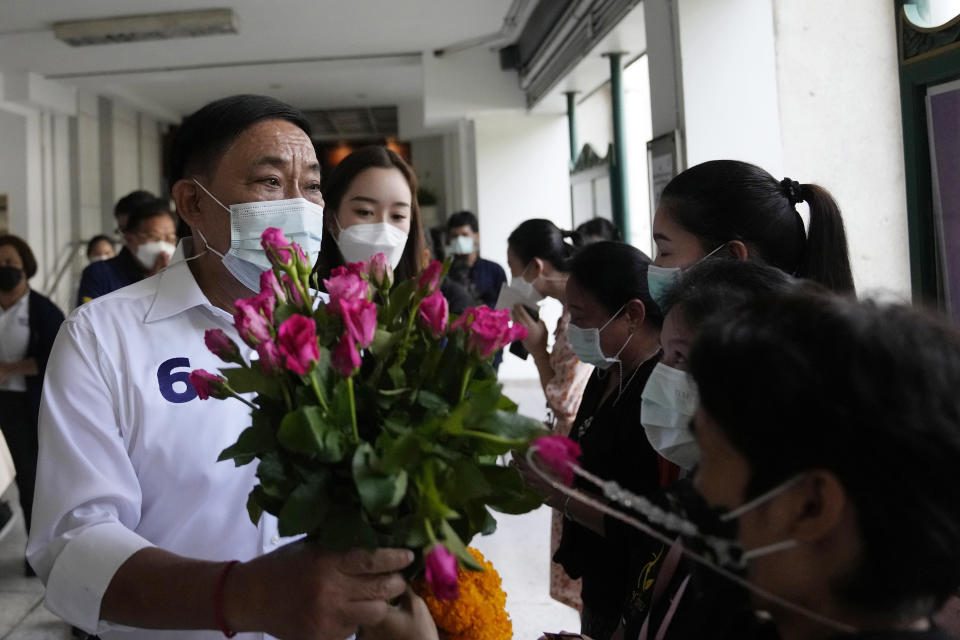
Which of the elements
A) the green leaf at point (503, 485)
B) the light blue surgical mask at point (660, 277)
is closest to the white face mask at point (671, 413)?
the light blue surgical mask at point (660, 277)

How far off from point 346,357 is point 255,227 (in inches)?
24.5

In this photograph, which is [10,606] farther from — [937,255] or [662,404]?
[937,255]

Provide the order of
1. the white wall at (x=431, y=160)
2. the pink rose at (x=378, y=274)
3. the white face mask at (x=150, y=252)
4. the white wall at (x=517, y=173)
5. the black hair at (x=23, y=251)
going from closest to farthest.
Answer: the pink rose at (x=378, y=274) → the white face mask at (x=150, y=252) → the black hair at (x=23, y=251) → the white wall at (x=517, y=173) → the white wall at (x=431, y=160)

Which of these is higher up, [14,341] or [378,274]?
[14,341]

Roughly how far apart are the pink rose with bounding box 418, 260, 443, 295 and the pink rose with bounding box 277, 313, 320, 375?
0.16 metres

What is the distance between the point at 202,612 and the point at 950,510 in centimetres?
79

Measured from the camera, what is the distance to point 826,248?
1.77m

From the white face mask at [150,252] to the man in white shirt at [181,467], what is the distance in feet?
8.63

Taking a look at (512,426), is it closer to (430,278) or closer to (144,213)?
(430,278)

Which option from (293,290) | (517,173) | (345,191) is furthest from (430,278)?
(517,173)

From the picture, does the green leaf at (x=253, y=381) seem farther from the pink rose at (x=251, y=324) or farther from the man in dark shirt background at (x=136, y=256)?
the man in dark shirt background at (x=136, y=256)

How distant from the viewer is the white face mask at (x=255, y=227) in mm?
1361

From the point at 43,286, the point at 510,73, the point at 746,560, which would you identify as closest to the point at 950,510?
the point at 746,560

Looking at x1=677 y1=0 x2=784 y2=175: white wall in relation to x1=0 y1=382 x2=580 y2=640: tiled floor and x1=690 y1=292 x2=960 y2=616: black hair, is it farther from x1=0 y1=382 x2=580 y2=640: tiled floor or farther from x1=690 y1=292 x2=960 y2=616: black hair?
x1=690 y1=292 x2=960 y2=616: black hair
